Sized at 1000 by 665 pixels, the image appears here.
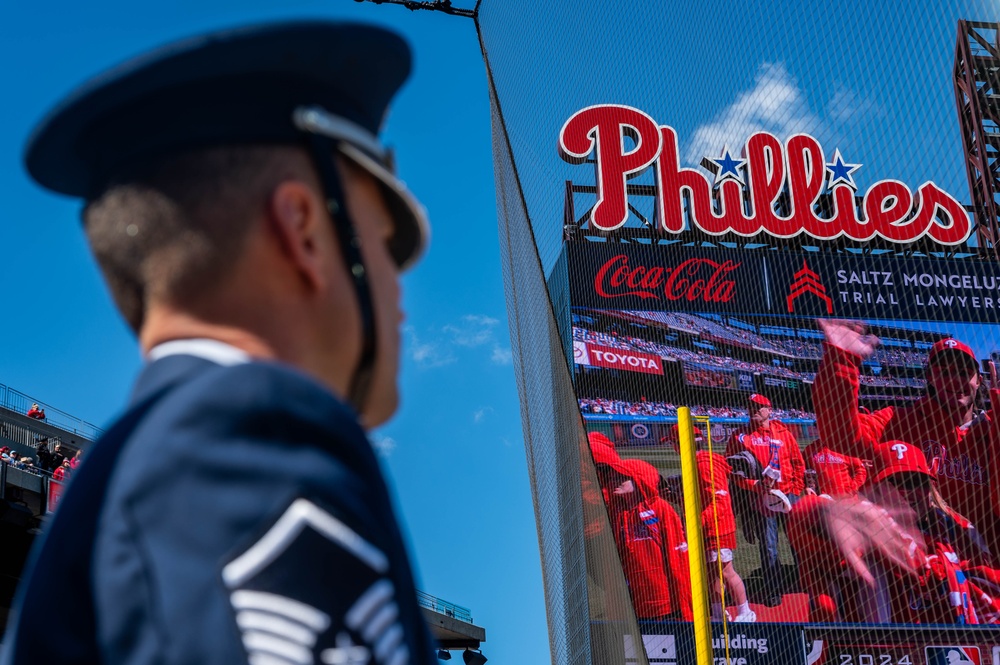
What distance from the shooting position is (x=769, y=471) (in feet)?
65.9

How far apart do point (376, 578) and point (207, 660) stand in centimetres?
10

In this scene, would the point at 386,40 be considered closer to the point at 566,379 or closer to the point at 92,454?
the point at 92,454

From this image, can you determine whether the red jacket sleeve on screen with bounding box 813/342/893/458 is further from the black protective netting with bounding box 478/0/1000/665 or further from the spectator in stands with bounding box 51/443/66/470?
the spectator in stands with bounding box 51/443/66/470

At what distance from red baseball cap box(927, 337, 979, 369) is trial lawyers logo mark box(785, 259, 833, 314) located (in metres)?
1.98

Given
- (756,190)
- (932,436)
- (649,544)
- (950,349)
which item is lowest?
(649,544)

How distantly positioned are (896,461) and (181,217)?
21698mm

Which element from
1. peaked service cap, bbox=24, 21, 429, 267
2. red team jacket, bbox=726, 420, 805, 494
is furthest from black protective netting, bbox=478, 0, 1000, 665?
peaked service cap, bbox=24, 21, 429, 267

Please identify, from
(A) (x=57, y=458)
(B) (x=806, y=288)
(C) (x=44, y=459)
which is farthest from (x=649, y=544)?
(C) (x=44, y=459)

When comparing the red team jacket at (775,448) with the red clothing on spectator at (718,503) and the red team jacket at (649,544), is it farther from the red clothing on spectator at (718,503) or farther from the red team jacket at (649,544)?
the red team jacket at (649,544)

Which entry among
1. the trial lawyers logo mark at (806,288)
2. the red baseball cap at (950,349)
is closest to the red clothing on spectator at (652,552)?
the trial lawyers logo mark at (806,288)

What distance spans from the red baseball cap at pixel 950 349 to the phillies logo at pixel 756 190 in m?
2.34

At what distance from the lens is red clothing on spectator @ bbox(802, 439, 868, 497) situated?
2050 cm

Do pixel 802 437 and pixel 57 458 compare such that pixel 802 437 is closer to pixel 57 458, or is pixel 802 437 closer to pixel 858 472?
pixel 858 472

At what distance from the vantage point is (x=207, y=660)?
1.95ft
